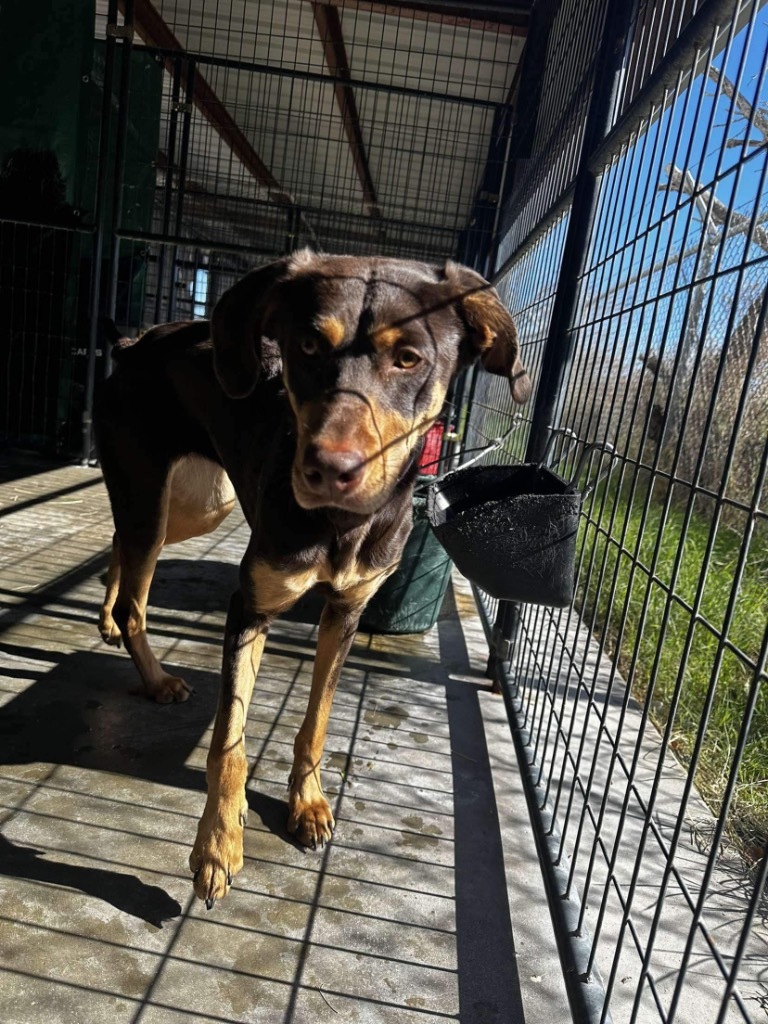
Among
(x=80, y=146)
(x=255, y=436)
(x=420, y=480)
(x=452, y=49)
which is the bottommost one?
(x=420, y=480)

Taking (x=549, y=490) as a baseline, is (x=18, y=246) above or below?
above

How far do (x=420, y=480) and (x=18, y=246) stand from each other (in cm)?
496

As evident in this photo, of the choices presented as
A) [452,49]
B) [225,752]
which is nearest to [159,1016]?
[225,752]

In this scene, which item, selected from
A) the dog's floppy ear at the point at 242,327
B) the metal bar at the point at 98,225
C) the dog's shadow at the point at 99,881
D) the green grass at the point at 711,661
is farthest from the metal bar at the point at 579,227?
the metal bar at the point at 98,225

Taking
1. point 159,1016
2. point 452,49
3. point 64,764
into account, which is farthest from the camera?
point 452,49

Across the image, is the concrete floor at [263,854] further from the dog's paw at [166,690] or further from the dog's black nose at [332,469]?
the dog's black nose at [332,469]

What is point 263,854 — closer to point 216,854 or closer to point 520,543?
point 216,854

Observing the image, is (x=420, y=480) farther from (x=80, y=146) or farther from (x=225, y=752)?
(x=80, y=146)

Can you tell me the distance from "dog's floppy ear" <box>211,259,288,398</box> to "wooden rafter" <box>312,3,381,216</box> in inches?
207

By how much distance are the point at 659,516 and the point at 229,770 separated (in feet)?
5.72

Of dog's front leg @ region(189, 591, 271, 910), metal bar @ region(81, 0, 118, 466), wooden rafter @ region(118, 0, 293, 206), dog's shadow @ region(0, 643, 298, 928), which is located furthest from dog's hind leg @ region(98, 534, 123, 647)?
wooden rafter @ region(118, 0, 293, 206)

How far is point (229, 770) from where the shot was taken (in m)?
1.96

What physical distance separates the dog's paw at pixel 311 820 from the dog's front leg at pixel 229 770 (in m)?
0.16

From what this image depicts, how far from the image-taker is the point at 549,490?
7.06ft
